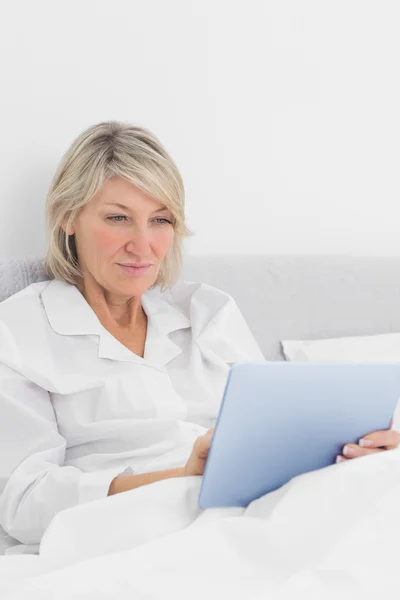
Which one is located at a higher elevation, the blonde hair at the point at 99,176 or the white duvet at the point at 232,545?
the blonde hair at the point at 99,176

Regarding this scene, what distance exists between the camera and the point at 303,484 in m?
1.14

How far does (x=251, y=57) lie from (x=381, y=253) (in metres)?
0.67

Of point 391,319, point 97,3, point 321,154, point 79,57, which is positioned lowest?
point 391,319

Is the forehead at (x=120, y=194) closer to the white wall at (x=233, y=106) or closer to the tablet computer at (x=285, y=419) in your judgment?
the white wall at (x=233, y=106)

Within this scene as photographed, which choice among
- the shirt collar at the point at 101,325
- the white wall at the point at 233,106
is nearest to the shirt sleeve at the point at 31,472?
the shirt collar at the point at 101,325

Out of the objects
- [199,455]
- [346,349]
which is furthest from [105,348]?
[346,349]

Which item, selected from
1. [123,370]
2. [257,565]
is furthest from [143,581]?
[123,370]

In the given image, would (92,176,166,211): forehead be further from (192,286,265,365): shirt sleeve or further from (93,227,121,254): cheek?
(192,286,265,365): shirt sleeve

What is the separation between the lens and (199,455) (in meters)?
1.24

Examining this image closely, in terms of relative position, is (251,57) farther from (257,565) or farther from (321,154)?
(257,565)

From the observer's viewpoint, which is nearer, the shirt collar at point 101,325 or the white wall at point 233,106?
the shirt collar at point 101,325

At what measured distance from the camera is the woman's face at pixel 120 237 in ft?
5.25

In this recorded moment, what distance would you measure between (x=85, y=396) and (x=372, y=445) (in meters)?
0.56

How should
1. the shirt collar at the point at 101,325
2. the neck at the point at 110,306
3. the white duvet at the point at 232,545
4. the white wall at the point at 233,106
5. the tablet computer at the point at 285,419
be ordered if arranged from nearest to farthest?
1. the white duvet at the point at 232,545
2. the tablet computer at the point at 285,419
3. the shirt collar at the point at 101,325
4. the neck at the point at 110,306
5. the white wall at the point at 233,106
